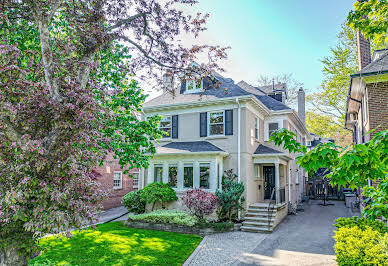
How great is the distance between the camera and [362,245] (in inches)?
221

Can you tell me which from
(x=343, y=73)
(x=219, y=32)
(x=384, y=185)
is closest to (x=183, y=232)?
(x=219, y=32)

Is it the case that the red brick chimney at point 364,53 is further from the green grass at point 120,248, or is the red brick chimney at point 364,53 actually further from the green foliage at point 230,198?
the green grass at point 120,248

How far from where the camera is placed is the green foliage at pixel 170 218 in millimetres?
11898

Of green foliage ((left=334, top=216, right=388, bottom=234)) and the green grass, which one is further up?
green foliage ((left=334, top=216, right=388, bottom=234))

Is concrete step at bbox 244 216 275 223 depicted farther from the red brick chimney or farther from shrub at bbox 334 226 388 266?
the red brick chimney

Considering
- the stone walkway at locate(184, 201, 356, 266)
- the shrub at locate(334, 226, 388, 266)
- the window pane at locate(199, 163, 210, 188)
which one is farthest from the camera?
the window pane at locate(199, 163, 210, 188)

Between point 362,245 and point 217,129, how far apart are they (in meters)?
9.72

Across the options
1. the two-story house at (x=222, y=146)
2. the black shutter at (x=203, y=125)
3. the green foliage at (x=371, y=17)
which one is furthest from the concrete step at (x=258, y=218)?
the green foliage at (x=371, y=17)

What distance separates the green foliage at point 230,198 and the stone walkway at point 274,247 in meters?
1.39

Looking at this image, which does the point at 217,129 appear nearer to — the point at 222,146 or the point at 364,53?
the point at 222,146

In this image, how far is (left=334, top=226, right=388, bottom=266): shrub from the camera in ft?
17.5

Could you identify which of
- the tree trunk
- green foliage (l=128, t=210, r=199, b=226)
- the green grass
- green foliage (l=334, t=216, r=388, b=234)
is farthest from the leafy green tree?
green foliage (l=128, t=210, r=199, b=226)

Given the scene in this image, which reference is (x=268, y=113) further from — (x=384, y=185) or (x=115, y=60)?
(x=384, y=185)

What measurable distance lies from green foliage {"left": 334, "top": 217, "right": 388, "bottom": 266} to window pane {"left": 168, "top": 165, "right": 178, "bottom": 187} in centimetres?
938
